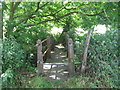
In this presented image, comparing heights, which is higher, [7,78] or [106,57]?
[106,57]

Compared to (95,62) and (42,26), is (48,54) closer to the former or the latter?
(42,26)

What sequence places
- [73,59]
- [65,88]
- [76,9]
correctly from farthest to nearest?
1. [76,9]
2. [73,59]
3. [65,88]

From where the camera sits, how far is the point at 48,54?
239 inches

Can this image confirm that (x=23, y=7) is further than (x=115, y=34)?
Yes

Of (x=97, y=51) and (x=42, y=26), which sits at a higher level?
(x=42, y=26)

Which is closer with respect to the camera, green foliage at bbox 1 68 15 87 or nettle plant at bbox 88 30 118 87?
green foliage at bbox 1 68 15 87

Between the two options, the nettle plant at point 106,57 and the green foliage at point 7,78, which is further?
the nettle plant at point 106,57

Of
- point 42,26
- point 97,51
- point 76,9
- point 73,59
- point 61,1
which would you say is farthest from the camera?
point 42,26

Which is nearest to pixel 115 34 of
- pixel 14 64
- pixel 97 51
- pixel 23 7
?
pixel 97 51

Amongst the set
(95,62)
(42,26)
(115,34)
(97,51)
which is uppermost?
(42,26)

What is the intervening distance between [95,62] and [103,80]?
517 mm

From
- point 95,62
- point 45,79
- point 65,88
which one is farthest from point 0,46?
point 95,62

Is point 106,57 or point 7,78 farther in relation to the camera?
point 106,57

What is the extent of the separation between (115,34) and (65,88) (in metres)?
1.92
